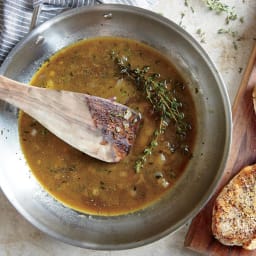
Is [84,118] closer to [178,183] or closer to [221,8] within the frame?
[178,183]

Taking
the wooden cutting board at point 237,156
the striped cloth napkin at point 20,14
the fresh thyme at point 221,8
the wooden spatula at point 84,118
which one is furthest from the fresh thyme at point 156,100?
the fresh thyme at point 221,8

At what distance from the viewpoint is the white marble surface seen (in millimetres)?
3174

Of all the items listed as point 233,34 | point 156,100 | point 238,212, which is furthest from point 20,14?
point 238,212

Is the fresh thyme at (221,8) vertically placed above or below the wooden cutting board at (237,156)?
above

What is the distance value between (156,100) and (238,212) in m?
0.79

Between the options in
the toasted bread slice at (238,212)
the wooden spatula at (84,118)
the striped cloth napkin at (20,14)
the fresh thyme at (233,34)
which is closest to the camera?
the wooden spatula at (84,118)

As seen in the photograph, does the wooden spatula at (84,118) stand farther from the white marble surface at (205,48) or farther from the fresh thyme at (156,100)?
the white marble surface at (205,48)

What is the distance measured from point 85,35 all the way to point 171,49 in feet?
1.70

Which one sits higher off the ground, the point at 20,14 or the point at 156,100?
the point at 20,14

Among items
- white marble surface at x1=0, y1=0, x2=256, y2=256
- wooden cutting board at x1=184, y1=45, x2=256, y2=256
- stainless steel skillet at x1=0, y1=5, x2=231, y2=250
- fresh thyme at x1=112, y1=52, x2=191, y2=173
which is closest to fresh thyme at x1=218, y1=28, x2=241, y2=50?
white marble surface at x1=0, y1=0, x2=256, y2=256

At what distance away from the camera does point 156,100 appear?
304cm

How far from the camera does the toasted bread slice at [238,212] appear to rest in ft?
9.84

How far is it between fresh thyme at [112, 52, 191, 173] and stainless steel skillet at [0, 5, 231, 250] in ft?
0.46

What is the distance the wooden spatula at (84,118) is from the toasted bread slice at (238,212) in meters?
0.62
